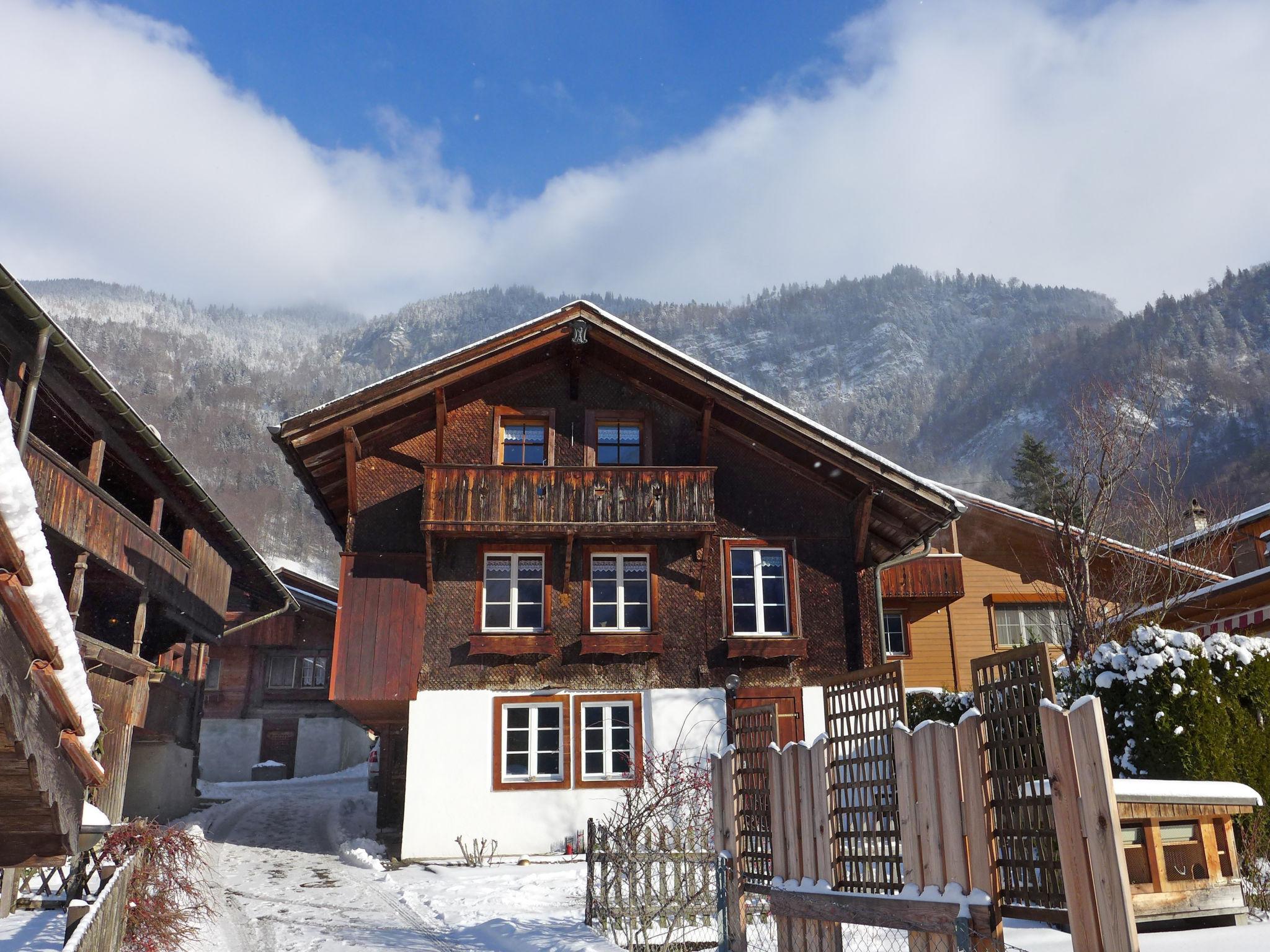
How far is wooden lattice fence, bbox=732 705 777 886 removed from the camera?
8805 millimetres

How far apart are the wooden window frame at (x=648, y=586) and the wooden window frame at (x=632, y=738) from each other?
1.16 m

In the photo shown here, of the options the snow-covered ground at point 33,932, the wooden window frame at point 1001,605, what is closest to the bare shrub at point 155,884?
the snow-covered ground at point 33,932

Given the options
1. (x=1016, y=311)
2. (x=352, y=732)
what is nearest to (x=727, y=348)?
(x=1016, y=311)

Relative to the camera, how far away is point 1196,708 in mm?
10430

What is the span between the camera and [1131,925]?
4.73 meters

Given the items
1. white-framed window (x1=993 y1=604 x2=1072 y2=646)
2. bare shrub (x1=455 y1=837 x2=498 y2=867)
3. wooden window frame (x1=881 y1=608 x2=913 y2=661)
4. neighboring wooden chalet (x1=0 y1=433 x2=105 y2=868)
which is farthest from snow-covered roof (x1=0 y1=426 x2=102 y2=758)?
white-framed window (x1=993 y1=604 x2=1072 y2=646)

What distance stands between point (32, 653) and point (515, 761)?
14714 mm

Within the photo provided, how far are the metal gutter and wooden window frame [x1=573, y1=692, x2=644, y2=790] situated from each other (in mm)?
8803

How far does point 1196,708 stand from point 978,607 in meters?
20.3

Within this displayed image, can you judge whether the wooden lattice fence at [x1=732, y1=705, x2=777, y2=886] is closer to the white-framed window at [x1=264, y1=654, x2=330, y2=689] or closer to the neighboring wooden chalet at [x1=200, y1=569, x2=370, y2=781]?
the neighboring wooden chalet at [x1=200, y1=569, x2=370, y2=781]

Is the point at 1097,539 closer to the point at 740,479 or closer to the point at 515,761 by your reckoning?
the point at 740,479

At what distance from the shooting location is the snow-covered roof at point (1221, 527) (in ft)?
71.4

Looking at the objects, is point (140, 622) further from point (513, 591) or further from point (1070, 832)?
point (1070, 832)

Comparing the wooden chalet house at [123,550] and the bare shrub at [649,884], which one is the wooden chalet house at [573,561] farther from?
the bare shrub at [649,884]
